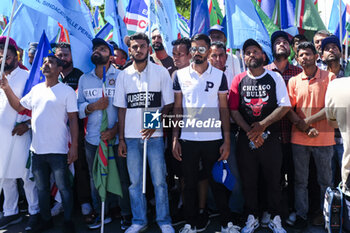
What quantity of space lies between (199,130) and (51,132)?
1.79 meters

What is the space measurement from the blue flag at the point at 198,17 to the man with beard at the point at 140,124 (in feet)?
5.11

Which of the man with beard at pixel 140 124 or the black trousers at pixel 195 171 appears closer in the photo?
the black trousers at pixel 195 171

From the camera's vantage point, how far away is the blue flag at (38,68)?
4.32 meters

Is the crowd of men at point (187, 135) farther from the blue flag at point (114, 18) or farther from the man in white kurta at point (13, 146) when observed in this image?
the blue flag at point (114, 18)

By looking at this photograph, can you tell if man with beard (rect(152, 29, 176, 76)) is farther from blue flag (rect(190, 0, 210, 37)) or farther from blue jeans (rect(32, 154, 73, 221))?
blue jeans (rect(32, 154, 73, 221))

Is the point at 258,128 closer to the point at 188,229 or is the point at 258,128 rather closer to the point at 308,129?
the point at 308,129

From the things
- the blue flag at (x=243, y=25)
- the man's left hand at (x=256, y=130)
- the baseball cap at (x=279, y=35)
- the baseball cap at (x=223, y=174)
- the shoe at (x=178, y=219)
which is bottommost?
the shoe at (x=178, y=219)

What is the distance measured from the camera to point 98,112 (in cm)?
421

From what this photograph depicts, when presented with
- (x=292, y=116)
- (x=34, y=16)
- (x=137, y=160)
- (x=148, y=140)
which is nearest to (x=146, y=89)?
(x=148, y=140)

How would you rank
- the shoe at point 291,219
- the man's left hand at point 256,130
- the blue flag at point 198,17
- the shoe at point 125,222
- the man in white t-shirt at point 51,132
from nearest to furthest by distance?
the man's left hand at point 256,130, the man in white t-shirt at point 51,132, the shoe at point 291,219, the shoe at point 125,222, the blue flag at point 198,17

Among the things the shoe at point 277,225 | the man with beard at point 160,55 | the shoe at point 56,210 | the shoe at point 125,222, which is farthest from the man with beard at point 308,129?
the shoe at point 56,210

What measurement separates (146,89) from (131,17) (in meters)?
2.27

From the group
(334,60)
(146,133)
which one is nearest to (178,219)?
(146,133)

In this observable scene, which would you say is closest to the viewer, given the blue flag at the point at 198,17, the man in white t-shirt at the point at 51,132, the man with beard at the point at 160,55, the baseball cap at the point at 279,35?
the man in white t-shirt at the point at 51,132
